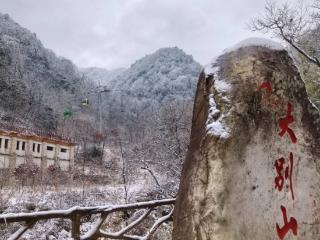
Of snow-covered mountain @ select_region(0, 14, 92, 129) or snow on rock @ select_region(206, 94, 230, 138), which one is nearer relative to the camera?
snow on rock @ select_region(206, 94, 230, 138)

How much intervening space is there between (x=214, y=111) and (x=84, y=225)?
9933 millimetres

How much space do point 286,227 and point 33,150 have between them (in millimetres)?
28018

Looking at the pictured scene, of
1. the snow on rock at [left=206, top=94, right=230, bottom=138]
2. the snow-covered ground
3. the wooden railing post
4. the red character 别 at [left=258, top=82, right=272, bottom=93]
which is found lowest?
the snow-covered ground

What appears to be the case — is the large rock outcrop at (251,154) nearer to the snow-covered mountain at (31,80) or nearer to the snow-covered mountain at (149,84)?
the snow-covered mountain at (31,80)

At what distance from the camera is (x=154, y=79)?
8888 centimetres

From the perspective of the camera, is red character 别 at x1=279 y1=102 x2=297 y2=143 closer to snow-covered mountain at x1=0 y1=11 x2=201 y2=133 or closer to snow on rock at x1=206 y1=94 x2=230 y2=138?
snow on rock at x1=206 y1=94 x2=230 y2=138

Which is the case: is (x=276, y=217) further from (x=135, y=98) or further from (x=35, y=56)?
(x=135, y=98)

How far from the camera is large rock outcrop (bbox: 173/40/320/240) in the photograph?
3.07m

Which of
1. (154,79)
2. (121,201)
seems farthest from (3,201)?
(154,79)

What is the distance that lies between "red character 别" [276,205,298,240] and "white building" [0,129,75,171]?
2384cm

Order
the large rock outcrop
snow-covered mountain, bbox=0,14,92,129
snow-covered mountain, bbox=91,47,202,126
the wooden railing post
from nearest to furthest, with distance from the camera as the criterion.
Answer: the large rock outcrop → the wooden railing post → snow-covered mountain, bbox=0,14,92,129 → snow-covered mountain, bbox=91,47,202,126

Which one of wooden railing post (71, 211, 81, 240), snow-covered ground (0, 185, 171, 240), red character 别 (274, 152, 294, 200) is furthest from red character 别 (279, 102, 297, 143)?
snow-covered ground (0, 185, 171, 240)

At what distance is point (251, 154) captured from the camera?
3266 mm

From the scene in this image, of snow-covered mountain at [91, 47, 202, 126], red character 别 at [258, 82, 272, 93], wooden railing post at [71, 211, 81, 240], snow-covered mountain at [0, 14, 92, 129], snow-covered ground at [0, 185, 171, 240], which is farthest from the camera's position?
snow-covered mountain at [91, 47, 202, 126]
